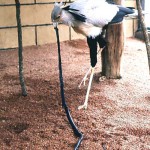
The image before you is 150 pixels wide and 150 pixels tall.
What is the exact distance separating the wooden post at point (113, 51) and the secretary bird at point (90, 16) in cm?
43

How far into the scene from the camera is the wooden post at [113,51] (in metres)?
3.62

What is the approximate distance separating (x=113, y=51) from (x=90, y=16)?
31.5 inches

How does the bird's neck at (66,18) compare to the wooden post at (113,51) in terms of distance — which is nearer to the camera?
the bird's neck at (66,18)

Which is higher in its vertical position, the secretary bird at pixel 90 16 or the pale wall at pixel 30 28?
the secretary bird at pixel 90 16

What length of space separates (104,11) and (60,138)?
1.28m

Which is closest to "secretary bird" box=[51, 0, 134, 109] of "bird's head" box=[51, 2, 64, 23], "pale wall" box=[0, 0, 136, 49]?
"bird's head" box=[51, 2, 64, 23]

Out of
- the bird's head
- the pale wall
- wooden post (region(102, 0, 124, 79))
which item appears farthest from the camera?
the pale wall

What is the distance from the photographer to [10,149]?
2270mm

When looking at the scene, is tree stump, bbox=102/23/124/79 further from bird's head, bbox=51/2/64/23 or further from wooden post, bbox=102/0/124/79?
bird's head, bbox=51/2/64/23

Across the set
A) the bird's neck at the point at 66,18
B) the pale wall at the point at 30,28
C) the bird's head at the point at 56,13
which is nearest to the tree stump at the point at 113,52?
the bird's neck at the point at 66,18

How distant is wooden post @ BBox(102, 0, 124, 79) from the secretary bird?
428mm

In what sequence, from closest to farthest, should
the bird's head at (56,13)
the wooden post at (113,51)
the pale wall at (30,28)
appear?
1. the bird's head at (56,13)
2. the wooden post at (113,51)
3. the pale wall at (30,28)

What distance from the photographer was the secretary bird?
2.88 m

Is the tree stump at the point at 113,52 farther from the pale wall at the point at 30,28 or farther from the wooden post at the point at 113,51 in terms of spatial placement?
the pale wall at the point at 30,28
